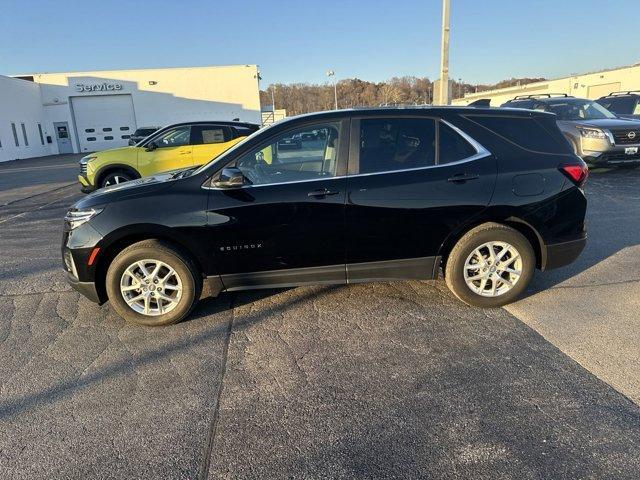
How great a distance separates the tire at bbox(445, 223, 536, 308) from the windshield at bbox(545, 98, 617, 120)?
897 cm

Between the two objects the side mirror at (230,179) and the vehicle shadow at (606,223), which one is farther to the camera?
the vehicle shadow at (606,223)

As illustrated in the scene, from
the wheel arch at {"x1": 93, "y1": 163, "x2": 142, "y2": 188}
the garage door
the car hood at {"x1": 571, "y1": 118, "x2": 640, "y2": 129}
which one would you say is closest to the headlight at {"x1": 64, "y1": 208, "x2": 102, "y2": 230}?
the wheel arch at {"x1": 93, "y1": 163, "x2": 142, "y2": 188}

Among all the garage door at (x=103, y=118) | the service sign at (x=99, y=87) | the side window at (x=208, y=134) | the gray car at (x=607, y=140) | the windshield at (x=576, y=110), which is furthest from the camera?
the garage door at (x=103, y=118)

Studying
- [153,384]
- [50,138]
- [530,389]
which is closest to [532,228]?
[530,389]

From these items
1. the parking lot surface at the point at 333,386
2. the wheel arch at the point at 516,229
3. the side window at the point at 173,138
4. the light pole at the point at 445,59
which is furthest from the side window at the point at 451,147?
the light pole at the point at 445,59

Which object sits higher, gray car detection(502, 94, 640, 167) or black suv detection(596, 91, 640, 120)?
black suv detection(596, 91, 640, 120)

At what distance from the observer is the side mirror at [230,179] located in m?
3.60

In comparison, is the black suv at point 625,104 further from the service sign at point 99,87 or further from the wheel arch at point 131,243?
the service sign at point 99,87

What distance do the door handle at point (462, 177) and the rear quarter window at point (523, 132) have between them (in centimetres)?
49

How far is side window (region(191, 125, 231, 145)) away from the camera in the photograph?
32.5 feet

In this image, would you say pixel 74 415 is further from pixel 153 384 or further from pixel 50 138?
pixel 50 138

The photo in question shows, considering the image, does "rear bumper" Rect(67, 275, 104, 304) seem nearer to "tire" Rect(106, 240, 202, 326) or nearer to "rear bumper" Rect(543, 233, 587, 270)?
"tire" Rect(106, 240, 202, 326)

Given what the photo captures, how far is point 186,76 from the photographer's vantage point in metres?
38.0

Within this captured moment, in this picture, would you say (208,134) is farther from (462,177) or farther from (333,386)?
(333,386)
